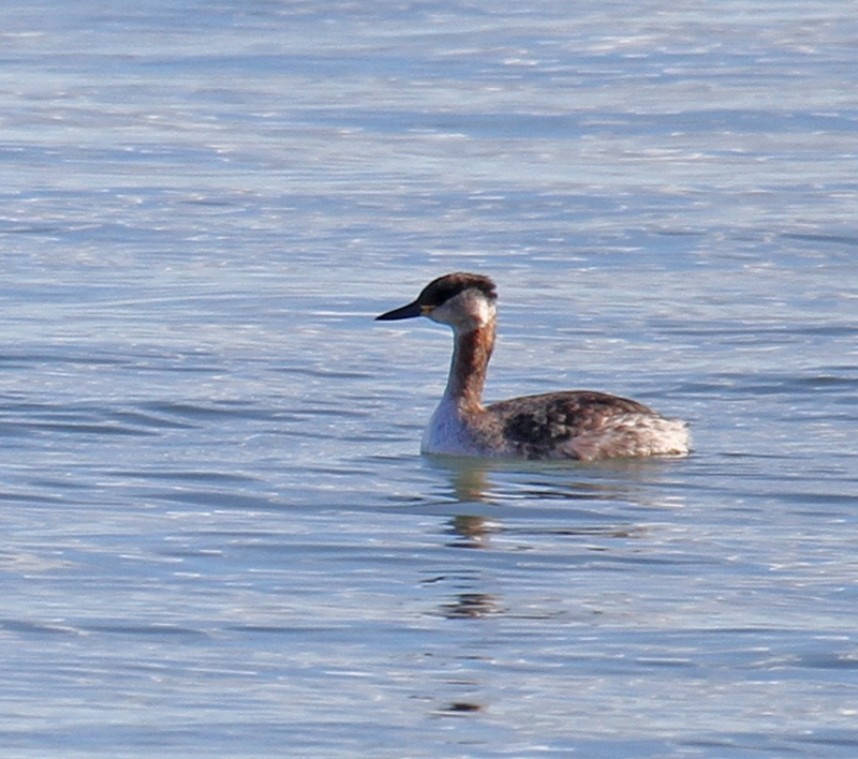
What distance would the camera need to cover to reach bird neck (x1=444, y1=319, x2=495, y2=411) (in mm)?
14250

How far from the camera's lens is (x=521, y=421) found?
13.7 m

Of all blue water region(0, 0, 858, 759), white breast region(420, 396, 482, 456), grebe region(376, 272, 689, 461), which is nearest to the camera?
blue water region(0, 0, 858, 759)

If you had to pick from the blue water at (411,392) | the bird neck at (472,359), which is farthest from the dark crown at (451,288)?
the blue water at (411,392)

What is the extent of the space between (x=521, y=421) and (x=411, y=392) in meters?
1.72

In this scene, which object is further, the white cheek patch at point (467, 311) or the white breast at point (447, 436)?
the white cheek patch at point (467, 311)

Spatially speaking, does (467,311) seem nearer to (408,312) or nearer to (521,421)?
(408,312)

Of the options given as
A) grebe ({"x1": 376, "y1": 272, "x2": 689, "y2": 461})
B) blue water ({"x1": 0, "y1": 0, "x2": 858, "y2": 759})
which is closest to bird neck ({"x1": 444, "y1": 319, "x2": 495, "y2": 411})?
grebe ({"x1": 376, "y1": 272, "x2": 689, "y2": 461})

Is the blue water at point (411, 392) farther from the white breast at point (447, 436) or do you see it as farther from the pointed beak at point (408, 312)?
the pointed beak at point (408, 312)

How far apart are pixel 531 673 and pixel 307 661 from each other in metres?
0.79

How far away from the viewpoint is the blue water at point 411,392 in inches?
352

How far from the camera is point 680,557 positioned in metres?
11.0

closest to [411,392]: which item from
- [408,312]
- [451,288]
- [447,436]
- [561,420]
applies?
[408,312]

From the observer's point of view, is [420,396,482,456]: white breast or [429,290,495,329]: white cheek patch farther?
[429,290,495,329]: white cheek patch

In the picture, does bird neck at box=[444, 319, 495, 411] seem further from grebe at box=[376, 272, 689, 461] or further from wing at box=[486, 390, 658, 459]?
wing at box=[486, 390, 658, 459]
